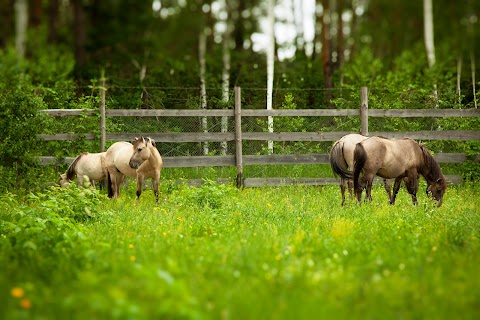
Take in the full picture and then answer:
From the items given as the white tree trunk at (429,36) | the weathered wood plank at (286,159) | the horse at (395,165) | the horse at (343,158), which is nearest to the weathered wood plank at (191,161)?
the weathered wood plank at (286,159)

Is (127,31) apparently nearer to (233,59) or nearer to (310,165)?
(233,59)

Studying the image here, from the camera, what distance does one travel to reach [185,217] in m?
8.98

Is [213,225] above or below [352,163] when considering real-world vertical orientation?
below

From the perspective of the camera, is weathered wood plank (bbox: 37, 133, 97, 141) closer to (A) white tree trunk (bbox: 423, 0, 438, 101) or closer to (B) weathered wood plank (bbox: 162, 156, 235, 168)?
(B) weathered wood plank (bbox: 162, 156, 235, 168)

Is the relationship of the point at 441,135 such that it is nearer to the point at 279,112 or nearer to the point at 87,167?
the point at 279,112

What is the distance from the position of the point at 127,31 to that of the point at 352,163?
64.7 ft

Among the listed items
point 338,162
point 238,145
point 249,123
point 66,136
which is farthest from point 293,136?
point 66,136

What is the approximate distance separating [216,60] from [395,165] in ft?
51.7

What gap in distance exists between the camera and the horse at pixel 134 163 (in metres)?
11.0

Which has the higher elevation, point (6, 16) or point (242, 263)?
point (6, 16)

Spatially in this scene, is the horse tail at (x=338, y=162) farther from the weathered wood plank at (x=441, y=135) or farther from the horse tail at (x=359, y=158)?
the weathered wood plank at (x=441, y=135)

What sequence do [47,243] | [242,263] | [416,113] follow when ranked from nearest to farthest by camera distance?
[242,263]
[47,243]
[416,113]

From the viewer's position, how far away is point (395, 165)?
10.9 m

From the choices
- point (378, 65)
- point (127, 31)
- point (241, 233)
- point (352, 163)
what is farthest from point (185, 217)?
point (127, 31)
